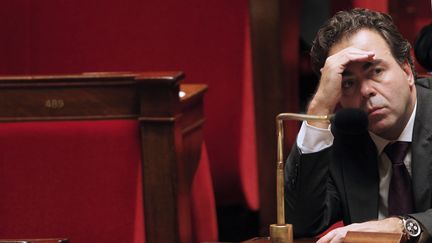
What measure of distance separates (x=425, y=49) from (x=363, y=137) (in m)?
0.16

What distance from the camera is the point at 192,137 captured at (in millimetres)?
1354

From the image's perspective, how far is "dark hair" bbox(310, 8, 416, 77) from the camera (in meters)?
1.07

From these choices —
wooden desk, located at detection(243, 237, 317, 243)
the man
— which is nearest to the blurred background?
the man

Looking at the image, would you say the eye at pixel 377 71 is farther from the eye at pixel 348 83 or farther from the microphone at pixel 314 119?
the microphone at pixel 314 119

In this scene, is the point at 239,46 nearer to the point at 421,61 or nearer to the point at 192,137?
the point at 192,137

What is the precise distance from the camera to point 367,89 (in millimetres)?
1023

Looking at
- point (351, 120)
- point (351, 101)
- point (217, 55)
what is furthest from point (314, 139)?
point (217, 55)

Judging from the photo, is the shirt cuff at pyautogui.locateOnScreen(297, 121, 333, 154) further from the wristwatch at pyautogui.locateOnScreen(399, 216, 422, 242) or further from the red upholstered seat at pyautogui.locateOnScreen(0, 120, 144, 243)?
the red upholstered seat at pyautogui.locateOnScreen(0, 120, 144, 243)

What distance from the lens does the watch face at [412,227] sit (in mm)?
950

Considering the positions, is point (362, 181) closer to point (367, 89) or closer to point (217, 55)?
point (367, 89)

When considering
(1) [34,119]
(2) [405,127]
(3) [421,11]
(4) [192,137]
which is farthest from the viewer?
(3) [421,11]

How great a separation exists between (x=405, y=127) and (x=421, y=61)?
126mm

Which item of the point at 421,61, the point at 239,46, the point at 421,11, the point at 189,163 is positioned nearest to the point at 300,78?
the point at 239,46

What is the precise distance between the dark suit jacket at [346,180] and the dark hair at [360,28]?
2.0 inches
